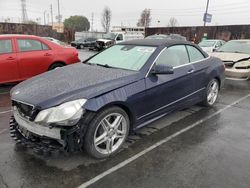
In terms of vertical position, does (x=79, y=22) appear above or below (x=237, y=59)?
above

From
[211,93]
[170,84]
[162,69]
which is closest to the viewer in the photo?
[162,69]

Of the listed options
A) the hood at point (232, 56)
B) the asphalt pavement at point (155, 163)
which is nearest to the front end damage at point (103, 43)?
the hood at point (232, 56)

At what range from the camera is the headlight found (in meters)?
2.76

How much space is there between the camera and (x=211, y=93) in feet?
17.6

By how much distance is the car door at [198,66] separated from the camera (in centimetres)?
464

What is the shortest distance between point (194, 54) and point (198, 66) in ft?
0.99

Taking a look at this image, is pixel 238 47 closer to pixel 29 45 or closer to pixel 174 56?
pixel 174 56

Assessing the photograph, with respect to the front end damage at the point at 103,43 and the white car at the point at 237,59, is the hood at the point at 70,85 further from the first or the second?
the front end damage at the point at 103,43

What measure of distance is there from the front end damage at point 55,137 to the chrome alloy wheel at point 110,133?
243 millimetres

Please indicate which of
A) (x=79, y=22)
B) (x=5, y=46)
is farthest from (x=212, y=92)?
(x=79, y=22)

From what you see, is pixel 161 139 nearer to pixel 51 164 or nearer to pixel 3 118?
pixel 51 164

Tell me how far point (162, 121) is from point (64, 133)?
87.7 inches

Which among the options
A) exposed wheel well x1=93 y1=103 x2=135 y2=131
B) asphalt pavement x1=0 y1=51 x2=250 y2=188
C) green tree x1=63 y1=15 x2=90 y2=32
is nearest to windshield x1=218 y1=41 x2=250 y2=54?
asphalt pavement x1=0 y1=51 x2=250 y2=188

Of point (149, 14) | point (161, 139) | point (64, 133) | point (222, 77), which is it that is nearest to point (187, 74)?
point (161, 139)
